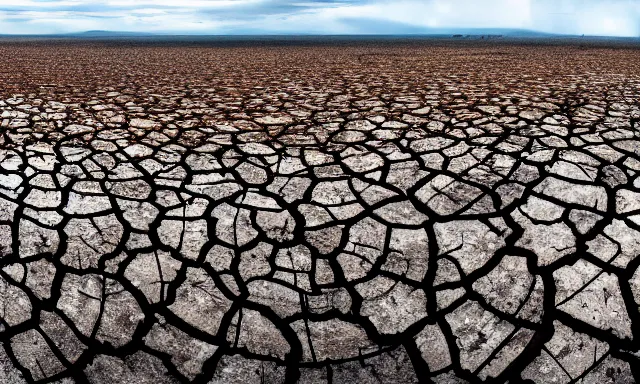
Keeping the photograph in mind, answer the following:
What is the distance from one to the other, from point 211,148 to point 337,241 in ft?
5.02

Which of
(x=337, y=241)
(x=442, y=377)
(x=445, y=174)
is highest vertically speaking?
(x=445, y=174)

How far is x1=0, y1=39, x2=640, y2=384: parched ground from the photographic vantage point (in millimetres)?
2238

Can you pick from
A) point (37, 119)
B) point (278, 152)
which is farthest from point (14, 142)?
point (278, 152)

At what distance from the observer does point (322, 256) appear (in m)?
2.62

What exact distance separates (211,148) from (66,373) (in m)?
1.94

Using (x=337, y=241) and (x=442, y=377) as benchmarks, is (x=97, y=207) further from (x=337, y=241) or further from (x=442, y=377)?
(x=442, y=377)

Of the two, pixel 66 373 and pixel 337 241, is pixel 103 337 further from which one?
pixel 337 241

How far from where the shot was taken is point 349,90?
21.0 ft

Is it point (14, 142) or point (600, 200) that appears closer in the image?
point (600, 200)

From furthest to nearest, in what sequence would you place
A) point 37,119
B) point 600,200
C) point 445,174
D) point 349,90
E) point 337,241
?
point 349,90 < point 37,119 < point 445,174 < point 600,200 < point 337,241

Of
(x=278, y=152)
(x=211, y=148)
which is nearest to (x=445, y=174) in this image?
(x=278, y=152)

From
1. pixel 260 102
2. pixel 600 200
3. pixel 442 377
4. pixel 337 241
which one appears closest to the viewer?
pixel 442 377

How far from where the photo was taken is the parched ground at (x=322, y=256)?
88.1 inches

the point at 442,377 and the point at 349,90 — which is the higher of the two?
the point at 349,90
